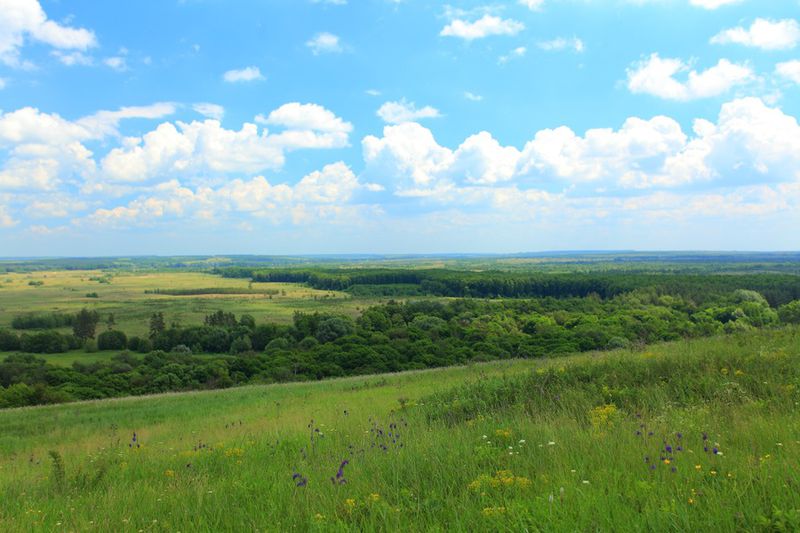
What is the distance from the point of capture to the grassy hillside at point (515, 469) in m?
3.81

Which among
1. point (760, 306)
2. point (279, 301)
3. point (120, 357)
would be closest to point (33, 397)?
point (120, 357)

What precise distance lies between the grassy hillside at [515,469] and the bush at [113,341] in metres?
81.2

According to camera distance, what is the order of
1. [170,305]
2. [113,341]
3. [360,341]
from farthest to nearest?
[170,305] < [113,341] < [360,341]

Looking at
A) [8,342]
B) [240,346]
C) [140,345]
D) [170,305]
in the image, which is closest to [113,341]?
[140,345]

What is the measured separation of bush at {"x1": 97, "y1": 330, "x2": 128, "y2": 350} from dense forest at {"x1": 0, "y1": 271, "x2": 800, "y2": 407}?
17 centimetres

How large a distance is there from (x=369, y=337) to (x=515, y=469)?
69.3 metres

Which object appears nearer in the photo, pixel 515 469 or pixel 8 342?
pixel 515 469

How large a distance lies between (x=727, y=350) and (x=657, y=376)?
7.56ft

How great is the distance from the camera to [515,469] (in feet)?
16.9

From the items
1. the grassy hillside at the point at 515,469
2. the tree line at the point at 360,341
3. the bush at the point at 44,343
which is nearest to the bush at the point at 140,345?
the tree line at the point at 360,341

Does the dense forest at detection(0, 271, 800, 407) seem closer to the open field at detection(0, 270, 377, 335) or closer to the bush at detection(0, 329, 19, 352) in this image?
the bush at detection(0, 329, 19, 352)

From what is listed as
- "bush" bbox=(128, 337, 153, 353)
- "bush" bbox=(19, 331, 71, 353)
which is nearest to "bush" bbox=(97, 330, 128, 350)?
"bush" bbox=(128, 337, 153, 353)

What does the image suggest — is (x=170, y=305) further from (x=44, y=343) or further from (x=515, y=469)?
(x=515, y=469)

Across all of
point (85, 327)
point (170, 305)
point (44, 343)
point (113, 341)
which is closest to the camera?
point (113, 341)
